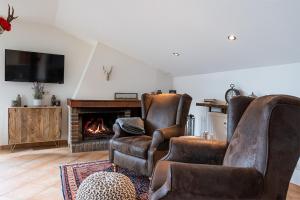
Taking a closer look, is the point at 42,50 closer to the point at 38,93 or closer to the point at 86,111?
the point at 38,93

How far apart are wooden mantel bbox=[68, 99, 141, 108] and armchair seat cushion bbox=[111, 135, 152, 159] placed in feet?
4.69

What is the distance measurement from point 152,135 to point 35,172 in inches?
64.1

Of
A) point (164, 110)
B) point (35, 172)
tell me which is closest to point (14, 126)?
point (35, 172)

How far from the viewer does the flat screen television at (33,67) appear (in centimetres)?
433

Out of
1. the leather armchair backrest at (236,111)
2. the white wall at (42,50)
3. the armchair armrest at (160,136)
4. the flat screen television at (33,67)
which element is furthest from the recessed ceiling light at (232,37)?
the flat screen television at (33,67)

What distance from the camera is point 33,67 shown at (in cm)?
450

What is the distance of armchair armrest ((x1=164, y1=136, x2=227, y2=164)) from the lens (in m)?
1.94

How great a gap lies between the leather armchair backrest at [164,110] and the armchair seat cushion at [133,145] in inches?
13.5

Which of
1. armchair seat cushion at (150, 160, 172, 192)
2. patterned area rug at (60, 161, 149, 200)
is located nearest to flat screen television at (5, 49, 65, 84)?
patterned area rug at (60, 161, 149, 200)

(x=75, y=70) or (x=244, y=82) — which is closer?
(x=244, y=82)

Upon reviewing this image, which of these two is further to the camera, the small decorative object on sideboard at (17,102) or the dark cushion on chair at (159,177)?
the small decorative object on sideboard at (17,102)

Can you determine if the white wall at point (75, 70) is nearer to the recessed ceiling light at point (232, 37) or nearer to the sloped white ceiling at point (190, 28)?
the sloped white ceiling at point (190, 28)

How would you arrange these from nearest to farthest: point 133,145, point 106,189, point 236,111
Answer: point 106,189
point 236,111
point 133,145

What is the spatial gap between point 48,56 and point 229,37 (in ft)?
11.1
